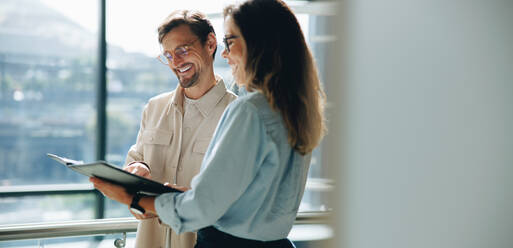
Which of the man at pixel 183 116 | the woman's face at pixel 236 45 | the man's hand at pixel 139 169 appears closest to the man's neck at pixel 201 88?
the man at pixel 183 116

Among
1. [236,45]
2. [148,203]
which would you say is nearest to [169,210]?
[148,203]

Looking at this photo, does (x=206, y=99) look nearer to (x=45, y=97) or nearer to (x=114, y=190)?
(x=114, y=190)

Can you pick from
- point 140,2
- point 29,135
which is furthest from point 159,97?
point 29,135

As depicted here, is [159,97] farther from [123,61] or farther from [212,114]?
[123,61]

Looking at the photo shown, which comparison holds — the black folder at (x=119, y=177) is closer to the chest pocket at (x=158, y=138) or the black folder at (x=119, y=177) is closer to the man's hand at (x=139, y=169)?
the man's hand at (x=139, y=169)

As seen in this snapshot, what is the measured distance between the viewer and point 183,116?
5.19ft

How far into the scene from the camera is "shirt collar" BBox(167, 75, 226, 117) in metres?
1.56

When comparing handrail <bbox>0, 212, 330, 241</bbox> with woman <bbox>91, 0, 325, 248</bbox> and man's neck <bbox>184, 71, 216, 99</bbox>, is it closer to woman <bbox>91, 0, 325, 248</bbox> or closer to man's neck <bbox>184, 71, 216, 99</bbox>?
woman <bbox>91, 0, 325, 248</bbox>

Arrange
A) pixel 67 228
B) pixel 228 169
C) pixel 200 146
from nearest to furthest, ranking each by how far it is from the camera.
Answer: pixel 228 169 → pixel 67 228 → pixel 200 146

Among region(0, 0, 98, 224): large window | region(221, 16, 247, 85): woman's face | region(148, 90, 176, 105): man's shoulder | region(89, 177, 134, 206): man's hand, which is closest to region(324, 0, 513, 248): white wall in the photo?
region(221, 16, 247, 85): woman's face

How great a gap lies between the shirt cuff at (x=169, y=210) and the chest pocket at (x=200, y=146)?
1.48 ft

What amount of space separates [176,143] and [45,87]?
293 centimetres

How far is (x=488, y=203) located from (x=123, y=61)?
3.39 m

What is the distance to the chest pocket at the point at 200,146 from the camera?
1513mm
